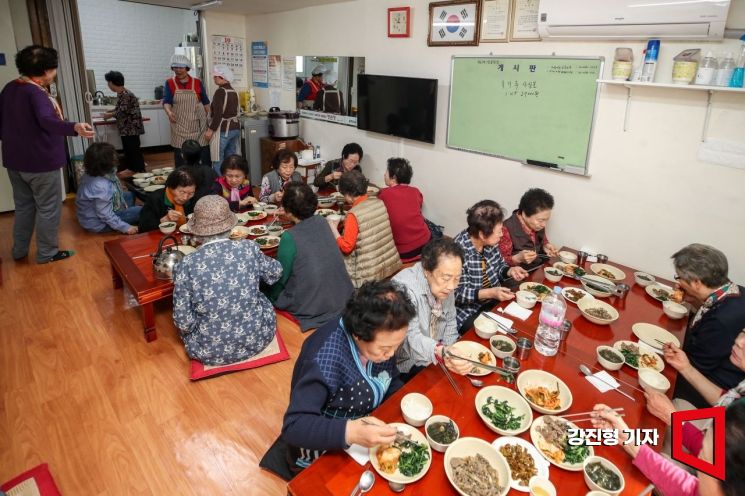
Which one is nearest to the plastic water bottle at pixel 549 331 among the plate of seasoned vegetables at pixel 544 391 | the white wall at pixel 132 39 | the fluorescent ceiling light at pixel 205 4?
the plate of seasoned vegetables at pixel 544 391

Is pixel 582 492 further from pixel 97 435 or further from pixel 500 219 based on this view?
pixel 97 435

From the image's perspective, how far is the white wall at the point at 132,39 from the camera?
7.41 m

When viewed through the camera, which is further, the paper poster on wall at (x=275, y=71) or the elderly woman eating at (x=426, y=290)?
the paper poster on wall at (x=275, y=71)

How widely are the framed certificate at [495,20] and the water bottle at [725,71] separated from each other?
1567 millimetres

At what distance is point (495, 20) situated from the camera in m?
3.60

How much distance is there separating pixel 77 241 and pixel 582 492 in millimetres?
4789

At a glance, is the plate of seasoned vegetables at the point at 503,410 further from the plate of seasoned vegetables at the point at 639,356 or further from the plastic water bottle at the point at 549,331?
the plate of seasoned vegetables at the point at 639,356

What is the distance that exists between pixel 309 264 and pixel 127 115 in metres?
4.72

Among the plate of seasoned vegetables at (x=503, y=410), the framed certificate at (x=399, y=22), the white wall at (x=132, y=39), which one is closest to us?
the plate of seasoned vegetables at (x=503, y=410)

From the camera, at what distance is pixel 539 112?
11.5ft

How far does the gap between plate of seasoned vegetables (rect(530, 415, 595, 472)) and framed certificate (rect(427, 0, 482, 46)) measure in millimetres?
3319

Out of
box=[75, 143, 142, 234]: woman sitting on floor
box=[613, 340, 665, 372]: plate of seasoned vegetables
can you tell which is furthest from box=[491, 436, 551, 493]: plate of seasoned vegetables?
box=[75, 143, 142, 234]: woman sitting on floor

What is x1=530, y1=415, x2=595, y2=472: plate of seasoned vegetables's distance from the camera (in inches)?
52.3
